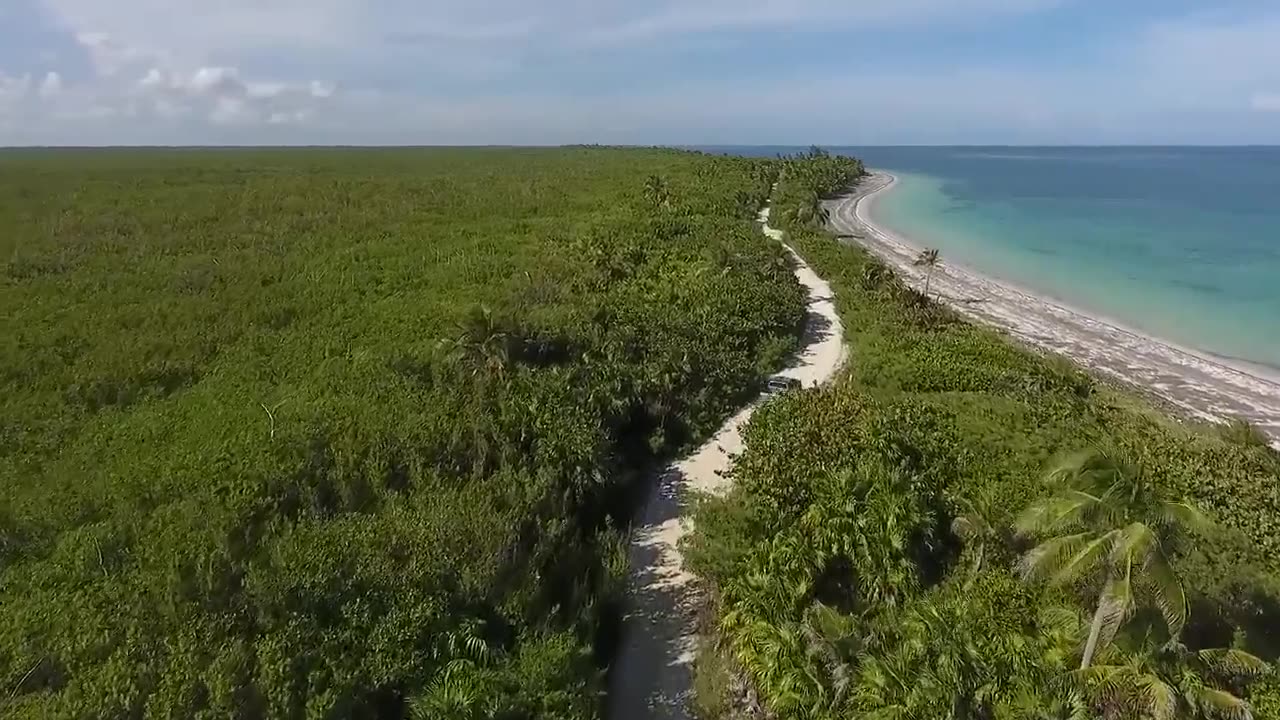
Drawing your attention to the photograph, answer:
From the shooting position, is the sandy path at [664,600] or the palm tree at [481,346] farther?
the palm tree at [481,346]

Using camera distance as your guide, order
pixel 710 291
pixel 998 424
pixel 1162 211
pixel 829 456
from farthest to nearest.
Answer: pixel 1162 211 < pixel 710 291 < pixel 998 424 < pixel 829 456

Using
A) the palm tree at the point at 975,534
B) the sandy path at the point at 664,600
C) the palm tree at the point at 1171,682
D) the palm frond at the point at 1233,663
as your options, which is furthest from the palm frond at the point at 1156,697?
the sandy path at the point at 664,600

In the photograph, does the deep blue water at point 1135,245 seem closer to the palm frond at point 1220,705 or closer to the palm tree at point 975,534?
the palm tree at point 975,534

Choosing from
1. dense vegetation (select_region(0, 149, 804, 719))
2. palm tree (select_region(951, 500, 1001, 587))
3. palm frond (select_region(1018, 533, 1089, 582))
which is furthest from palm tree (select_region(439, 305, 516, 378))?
palm frond (select_region(1018, 533, 1089, 582))

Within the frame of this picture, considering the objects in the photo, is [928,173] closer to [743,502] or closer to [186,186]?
[186,186]

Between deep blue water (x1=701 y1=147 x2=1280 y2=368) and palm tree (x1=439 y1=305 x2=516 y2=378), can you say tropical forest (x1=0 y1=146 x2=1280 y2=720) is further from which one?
deep blue water (x1=701 y1=147 x2=1280 y2=368)

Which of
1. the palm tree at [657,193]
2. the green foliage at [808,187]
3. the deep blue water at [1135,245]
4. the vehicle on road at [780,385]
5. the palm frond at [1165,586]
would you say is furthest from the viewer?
the green foliage at [808,187]

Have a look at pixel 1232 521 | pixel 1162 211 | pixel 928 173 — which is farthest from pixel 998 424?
pixel 928 173
